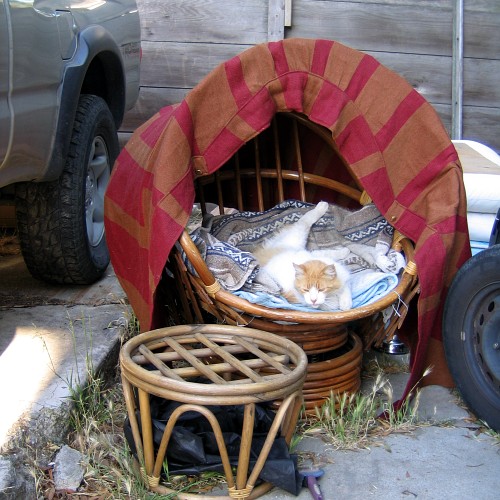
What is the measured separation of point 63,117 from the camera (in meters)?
2.92

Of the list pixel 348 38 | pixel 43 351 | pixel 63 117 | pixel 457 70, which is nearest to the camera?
pixel 43 351

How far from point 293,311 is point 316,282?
0.27m

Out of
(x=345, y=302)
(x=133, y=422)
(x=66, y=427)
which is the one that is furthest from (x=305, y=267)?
(x=66, y=427)

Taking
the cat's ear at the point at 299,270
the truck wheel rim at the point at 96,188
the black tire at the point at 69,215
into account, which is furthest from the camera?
the truck wheel rim at the point at 96,188

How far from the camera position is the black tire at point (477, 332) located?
8.25ft

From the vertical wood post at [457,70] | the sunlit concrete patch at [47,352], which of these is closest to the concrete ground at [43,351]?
the sunlit concrete patch at [47,352]

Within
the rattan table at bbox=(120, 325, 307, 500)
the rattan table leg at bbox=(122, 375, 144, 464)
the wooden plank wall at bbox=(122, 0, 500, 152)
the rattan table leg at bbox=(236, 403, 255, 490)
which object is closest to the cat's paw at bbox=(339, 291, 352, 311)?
the rattan table at bbox=(120, 325, 307, 500)

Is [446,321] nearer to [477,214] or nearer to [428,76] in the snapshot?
[477,214]

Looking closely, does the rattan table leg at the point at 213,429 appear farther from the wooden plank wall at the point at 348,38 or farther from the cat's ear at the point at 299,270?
the wooden plank wall at the point at 348,38

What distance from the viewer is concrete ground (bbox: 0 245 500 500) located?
2.19 metres

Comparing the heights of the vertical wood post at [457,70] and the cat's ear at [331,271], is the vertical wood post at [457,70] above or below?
above

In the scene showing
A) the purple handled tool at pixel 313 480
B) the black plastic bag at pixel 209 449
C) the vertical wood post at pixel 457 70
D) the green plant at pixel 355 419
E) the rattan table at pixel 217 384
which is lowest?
the green plant at pixel 355 419

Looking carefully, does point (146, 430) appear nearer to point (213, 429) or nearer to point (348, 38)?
point (213, 429)

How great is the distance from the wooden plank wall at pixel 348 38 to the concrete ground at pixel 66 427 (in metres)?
2.97
